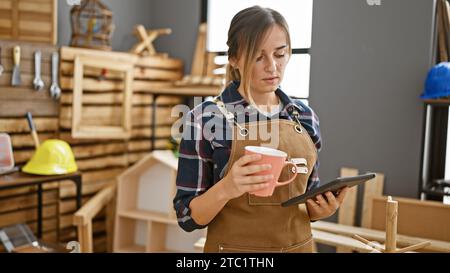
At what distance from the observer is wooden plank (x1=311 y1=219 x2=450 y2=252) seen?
98 centimetres

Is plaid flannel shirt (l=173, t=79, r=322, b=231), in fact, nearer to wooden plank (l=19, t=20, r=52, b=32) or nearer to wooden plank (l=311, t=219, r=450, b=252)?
wooden plank (l=311, t=219, r=450, b=252)

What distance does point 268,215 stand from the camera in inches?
36.2

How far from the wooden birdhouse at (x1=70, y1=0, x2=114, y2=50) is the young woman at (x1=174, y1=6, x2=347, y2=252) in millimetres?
1457

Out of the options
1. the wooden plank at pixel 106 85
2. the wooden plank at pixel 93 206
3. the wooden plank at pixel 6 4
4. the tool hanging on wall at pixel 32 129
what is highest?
the wooden plank at pixel 6 4

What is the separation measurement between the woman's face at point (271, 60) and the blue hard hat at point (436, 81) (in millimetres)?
387

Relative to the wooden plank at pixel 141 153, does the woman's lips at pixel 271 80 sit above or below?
above

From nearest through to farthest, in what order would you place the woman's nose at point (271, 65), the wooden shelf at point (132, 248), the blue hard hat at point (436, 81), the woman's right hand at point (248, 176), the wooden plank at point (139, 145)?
the woman's right hand at point (248, 176)
the woman's nose at point (271, 65)
the blue hard hat at point (436, 81)
the wooden shelf at point (132, 248)
the wooden plank at point (139, 145)

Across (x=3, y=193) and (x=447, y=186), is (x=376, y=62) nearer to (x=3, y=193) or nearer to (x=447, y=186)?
(x=447, y=186)

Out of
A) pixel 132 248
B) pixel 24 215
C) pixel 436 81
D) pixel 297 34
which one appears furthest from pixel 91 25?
pixel 436 81

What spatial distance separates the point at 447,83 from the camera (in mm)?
1135

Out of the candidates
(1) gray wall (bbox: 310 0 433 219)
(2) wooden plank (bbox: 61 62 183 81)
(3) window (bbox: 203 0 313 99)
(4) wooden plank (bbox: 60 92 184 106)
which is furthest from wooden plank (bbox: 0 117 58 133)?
(1) gray wall (bbox: 310 0 433 219)

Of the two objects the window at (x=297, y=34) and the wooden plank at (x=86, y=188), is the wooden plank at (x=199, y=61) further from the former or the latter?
the window at (x=297, y=34)

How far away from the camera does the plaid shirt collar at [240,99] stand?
0.92 metres

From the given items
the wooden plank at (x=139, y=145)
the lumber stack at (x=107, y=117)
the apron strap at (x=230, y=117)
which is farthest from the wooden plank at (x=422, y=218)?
the wooden plank at (x=139, y=145)
